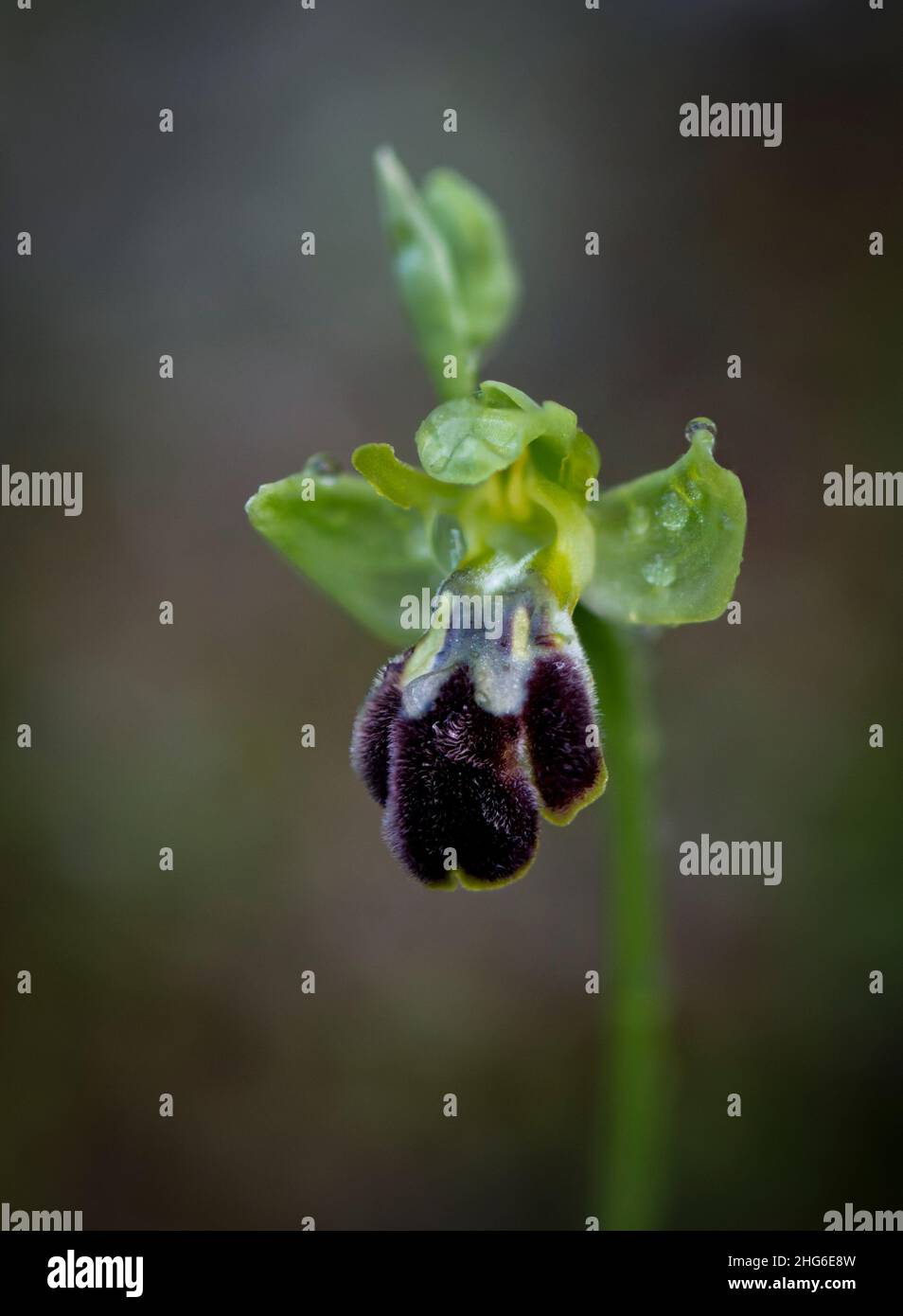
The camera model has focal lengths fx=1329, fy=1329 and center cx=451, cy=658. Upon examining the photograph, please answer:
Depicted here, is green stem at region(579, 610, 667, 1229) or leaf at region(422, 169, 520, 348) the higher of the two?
leaf at region(422, 169, 520, 348)

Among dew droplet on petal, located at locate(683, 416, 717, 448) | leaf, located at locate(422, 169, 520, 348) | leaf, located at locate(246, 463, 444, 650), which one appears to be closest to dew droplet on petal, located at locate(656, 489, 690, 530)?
dew droplet on petal, located at locate(683, 416, 717, 448)

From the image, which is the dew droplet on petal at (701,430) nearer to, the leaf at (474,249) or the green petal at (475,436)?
the green petal at (475,436)

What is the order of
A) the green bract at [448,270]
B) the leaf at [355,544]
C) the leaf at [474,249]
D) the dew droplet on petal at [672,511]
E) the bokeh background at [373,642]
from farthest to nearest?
1. the bokeh background at [373,642]
2. the leaf at [474,249]
3. the green bract at [448,270]
4. the leaf at [355,544]
5. the dew droplet on petal at [672,511]

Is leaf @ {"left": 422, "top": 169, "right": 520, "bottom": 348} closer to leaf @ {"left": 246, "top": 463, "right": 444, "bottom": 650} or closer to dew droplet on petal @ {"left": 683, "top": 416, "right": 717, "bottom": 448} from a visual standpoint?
leaf @ {"left": 246, "top": 463, "right": 444, "bottom": 650}

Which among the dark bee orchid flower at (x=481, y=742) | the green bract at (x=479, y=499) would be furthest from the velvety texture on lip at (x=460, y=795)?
the green bract at (x=479, y=499)

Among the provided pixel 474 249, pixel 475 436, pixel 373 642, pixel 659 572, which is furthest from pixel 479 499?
pixel 373 642

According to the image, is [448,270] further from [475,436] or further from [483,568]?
[483,568]

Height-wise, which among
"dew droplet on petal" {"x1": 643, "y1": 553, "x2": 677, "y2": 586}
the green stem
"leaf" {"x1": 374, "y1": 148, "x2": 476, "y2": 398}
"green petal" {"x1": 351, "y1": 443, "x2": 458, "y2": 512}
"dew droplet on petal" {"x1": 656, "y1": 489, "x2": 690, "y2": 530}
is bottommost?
the green stem

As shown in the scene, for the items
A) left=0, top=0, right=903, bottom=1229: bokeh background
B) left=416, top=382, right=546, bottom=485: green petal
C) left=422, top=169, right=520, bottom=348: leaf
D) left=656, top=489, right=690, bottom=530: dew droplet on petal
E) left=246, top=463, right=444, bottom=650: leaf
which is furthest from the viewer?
left=0, top=0, right=903, bottom=1229: bokeh background
